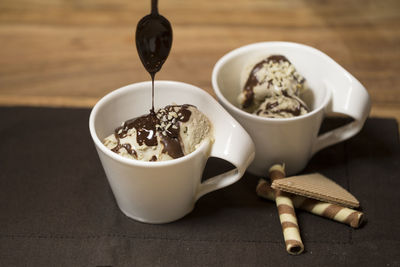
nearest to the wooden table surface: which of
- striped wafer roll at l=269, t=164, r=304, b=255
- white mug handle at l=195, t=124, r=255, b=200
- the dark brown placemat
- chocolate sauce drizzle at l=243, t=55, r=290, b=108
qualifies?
the dark brown placemat

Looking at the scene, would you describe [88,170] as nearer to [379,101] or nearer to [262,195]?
[262,195]

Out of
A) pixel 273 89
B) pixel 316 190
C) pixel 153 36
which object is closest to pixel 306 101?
pixel 273 89

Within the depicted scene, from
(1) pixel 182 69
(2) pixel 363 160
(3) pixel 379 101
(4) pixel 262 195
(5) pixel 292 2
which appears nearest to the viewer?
(4) pixel 262 195

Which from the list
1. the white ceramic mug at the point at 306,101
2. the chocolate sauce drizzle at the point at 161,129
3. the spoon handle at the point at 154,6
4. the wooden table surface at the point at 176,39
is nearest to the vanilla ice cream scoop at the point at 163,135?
the chocolate sauce drizzle at the point at 161,129

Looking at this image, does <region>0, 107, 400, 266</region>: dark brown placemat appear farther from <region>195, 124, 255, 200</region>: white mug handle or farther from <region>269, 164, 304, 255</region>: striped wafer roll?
<region>195, 124, 255, 200</region>: white mug handle

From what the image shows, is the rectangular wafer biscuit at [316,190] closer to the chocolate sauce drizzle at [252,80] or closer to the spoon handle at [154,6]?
the chocolate sauce drizzle at [252,80]

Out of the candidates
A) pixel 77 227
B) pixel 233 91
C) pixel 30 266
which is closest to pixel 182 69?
pixel 233 91
